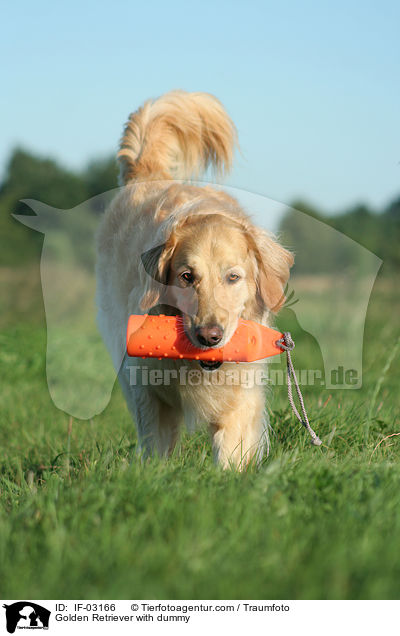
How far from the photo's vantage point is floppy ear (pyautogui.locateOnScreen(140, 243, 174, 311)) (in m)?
3.58

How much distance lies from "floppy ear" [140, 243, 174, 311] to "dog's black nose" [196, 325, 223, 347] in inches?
17.0

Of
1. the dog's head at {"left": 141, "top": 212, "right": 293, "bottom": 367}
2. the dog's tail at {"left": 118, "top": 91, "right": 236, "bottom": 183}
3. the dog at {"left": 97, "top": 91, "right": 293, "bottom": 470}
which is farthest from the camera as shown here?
the dog's tail at {"left": 118, "top": 91, "right": 236, "bottom": 183}

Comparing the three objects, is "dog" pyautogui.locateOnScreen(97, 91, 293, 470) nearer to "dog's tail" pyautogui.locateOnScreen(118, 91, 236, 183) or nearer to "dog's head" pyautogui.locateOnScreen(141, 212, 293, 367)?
"dog's head" pyautogui.locateOnScreen(141, 212, 293, 367)

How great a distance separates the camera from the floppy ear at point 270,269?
371cm

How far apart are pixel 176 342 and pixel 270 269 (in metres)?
0.76

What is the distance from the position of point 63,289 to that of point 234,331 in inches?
285

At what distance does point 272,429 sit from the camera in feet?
12.8

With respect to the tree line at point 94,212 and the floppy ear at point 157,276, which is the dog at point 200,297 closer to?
the floppy ear at point 157,276

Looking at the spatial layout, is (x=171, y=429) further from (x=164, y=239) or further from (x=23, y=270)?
(x=23, y=270)
